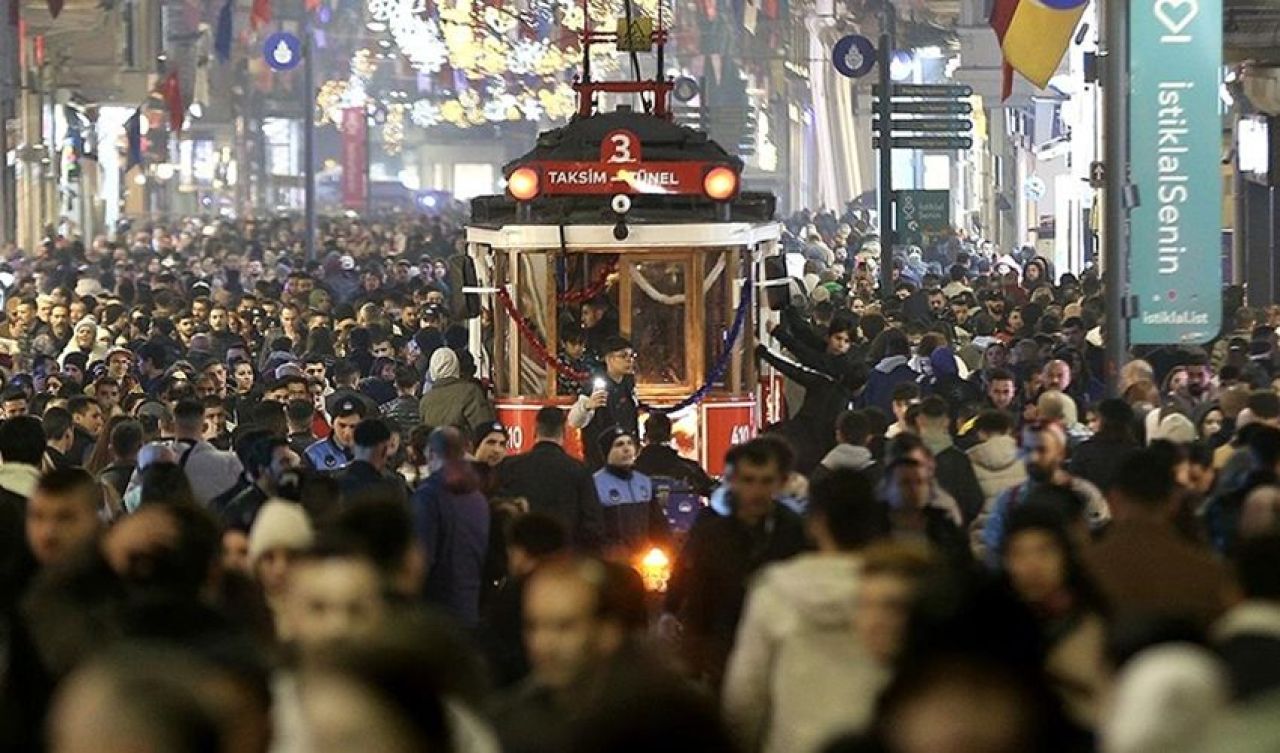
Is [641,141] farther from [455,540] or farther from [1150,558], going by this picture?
[1150,558]

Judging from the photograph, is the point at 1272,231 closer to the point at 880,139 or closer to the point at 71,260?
the point at 880,139

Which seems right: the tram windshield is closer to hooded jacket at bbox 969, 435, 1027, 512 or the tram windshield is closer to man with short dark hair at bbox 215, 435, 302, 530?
hooded jacket at bbox 969, 435, 1027, 512

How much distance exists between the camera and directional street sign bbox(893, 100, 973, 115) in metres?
36.2

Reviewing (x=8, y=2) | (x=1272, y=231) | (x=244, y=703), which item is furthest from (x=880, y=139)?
→ (x=244, y=703)

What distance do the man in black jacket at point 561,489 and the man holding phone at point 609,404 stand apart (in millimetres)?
4356

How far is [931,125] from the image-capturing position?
119ft

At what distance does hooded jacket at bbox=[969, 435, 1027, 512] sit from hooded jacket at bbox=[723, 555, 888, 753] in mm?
5863

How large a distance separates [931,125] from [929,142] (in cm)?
40

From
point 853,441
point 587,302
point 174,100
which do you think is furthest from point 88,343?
point 174,100

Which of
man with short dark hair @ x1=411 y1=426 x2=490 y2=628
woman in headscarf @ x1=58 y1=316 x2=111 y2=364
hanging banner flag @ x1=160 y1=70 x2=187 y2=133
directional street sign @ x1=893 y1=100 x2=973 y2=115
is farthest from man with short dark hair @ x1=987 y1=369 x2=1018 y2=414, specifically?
hanging banner flag @ x1=160 y1=70 x2=187 y2=133

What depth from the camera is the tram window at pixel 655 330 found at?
21984 millimetres

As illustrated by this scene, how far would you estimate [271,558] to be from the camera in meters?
9.68

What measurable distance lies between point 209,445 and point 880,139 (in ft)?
64.0

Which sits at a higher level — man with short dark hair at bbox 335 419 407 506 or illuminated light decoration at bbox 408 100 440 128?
illuminated light decoration at bbox 408 100 440 128
